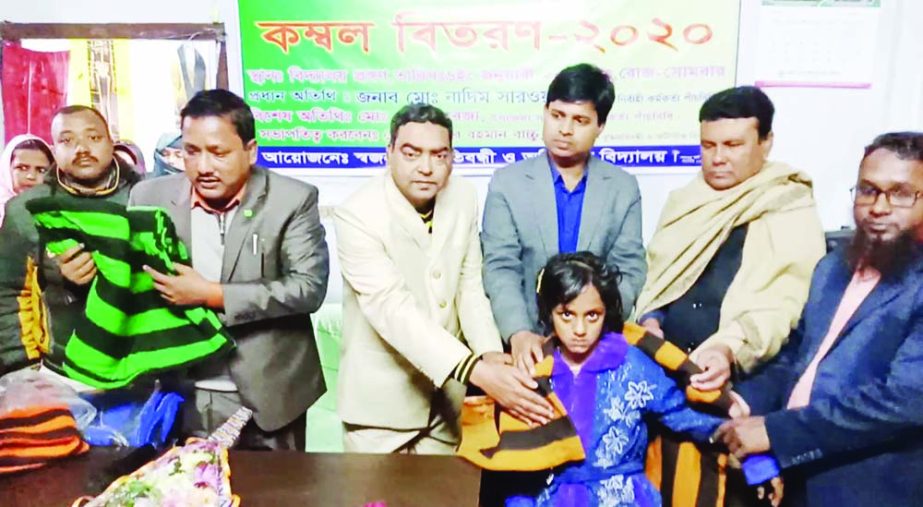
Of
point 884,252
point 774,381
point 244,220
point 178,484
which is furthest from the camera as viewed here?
point 244,220

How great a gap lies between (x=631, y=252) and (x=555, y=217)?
0.56 feet

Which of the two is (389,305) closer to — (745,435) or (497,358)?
(497,358)

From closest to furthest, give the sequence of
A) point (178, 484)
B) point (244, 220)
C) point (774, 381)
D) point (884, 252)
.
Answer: point (178, 484), point (884, 252), point (774, 381), point (244, 220)

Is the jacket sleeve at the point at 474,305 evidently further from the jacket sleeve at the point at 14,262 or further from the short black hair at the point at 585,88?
the jacket sleeve at the point at 14,262

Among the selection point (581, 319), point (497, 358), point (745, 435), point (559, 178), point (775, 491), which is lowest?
point (775, 491)

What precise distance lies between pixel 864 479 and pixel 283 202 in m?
1.23

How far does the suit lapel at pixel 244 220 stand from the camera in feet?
5.20

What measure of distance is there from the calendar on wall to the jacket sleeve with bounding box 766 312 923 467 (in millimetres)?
558

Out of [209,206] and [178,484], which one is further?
[209,206]

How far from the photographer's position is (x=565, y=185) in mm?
1579

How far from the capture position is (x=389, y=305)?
4.93 ft

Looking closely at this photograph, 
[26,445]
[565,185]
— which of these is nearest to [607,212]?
[565,185]

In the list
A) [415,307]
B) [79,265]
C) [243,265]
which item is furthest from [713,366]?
[79,265]

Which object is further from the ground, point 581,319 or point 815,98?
point 815,98
